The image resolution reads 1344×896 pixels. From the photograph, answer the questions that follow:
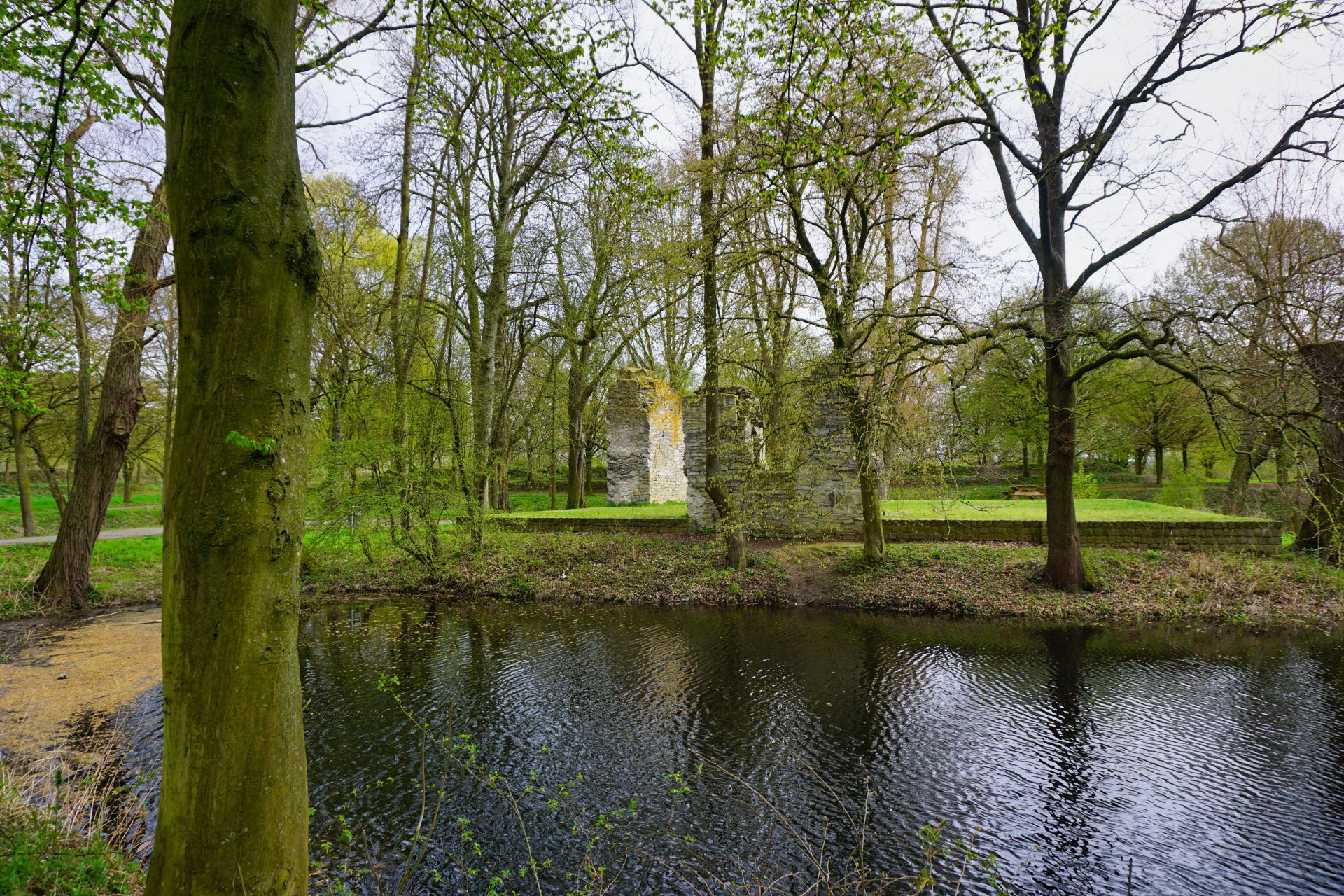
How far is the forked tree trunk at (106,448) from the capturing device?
8.43 meters

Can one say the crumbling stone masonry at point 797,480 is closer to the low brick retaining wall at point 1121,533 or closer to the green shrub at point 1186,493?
the low brick retaining wall at point 1121,533

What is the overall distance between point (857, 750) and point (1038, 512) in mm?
11171

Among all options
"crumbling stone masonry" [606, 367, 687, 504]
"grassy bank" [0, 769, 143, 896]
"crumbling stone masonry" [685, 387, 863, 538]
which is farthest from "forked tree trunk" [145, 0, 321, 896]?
"crumbling stone masonry" [606, 367, 687, 504]

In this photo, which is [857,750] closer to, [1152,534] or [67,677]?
[67,677]

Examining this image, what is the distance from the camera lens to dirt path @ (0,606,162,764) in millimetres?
4809

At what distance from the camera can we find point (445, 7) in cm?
328

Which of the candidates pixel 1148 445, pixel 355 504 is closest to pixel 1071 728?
pixel 355 504

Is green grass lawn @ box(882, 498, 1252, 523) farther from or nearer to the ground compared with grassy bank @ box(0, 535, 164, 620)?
farther from the ground

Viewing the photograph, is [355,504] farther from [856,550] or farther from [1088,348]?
[1088,348]

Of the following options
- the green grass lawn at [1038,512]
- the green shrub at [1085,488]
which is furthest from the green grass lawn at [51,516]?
the green shrub at [1085,488]

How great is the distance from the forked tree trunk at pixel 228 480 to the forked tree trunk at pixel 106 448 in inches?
323

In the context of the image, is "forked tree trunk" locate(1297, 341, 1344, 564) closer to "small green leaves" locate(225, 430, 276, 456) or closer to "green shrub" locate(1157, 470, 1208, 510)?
"green shrub" locate(1157, 470, 1208, 510)

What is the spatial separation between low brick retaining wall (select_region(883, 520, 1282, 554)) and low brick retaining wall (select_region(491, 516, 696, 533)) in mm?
5713

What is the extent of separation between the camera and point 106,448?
8.88 metres
